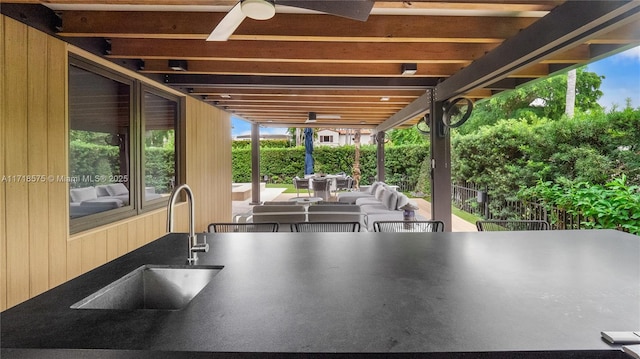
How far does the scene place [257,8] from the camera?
1637 mm

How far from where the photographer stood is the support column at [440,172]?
4.45 m

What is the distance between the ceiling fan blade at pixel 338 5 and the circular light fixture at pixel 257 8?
0.06 m

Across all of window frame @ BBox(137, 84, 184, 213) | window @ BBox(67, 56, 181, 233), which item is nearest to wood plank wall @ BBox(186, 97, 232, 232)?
window frame @ BBox(137, 84, 184, 213)

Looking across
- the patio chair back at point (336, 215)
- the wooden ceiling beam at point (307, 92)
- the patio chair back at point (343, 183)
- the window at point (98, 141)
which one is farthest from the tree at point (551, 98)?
the window at point (98, 141)

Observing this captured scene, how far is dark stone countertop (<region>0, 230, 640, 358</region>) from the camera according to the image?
0.83m

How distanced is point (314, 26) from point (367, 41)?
51cm

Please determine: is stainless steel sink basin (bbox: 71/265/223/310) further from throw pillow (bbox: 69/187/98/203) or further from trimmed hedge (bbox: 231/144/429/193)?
trimmed hedge (bbox: 231/144/429/193)

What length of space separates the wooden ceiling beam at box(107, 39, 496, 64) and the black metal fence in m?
2.68

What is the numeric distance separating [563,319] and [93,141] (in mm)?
3608

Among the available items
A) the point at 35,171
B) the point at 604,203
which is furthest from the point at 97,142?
the point at 604,203

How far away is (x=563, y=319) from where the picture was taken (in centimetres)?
97

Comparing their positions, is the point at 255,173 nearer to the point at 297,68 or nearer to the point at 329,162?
the point at 297,68

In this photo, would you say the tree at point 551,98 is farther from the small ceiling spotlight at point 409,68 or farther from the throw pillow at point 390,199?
the small ceiling spotlight at point 409,68

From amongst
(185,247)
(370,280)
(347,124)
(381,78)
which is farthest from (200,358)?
(347,124)
